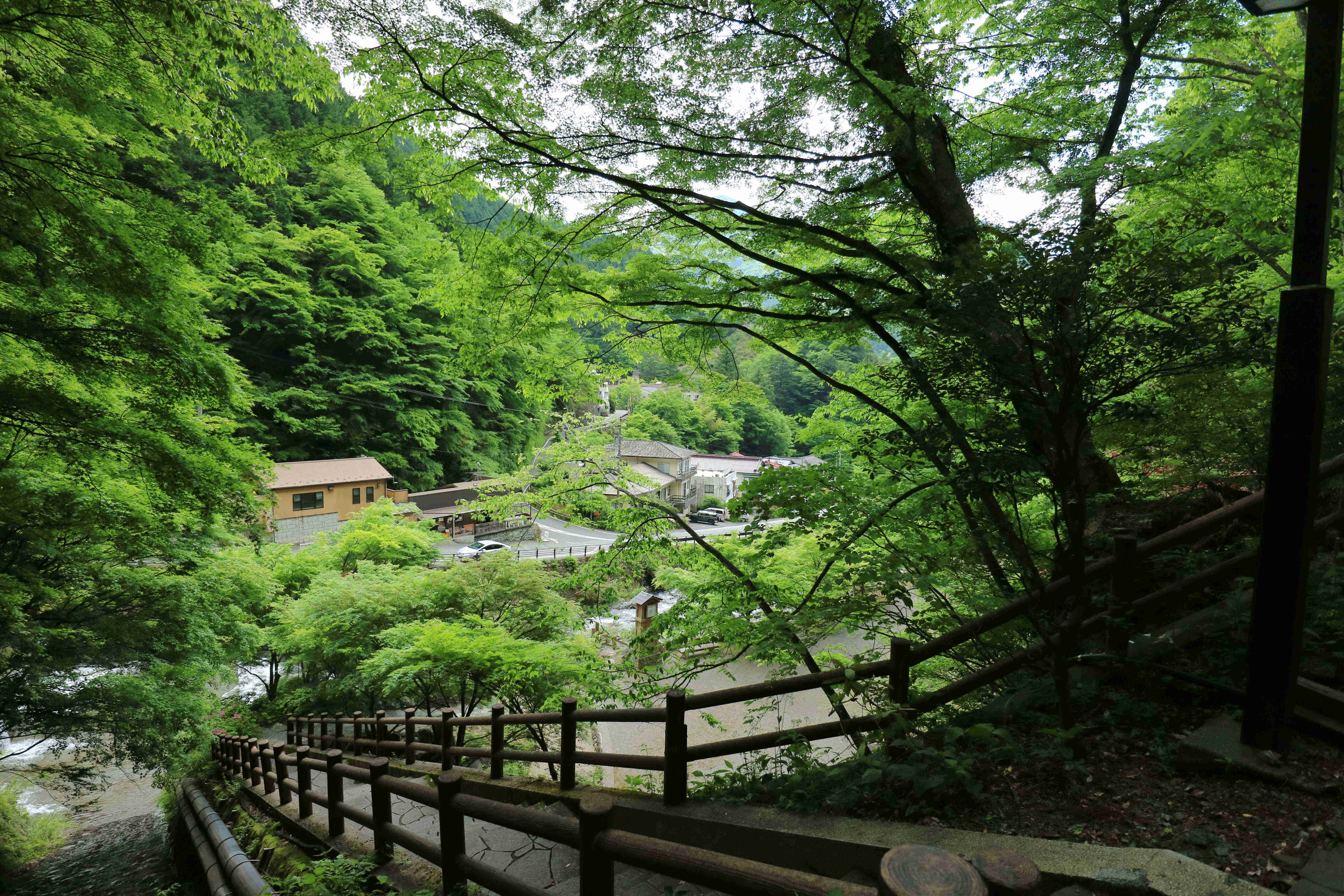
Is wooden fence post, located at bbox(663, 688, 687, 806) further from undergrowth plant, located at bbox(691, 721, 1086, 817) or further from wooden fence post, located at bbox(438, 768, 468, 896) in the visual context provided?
wooden fence post, located at bbox(438, 768, 468, 896)

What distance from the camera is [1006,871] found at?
1.16 metres

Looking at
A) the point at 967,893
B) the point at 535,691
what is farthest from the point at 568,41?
the point at 535,691

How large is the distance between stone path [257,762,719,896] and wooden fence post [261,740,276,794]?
0.93m

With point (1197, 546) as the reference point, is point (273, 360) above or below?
above

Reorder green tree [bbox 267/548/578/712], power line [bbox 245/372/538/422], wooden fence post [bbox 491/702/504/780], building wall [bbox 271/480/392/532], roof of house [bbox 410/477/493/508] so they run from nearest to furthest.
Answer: wooden fence post [bbox 491/702/504/780]
green tree [bbox 267/548/578/712]
building wall [bbox 271/480/392/532]
power line [bbox 245/372/538/422]
roof of house [bbox 410/477/493/508]

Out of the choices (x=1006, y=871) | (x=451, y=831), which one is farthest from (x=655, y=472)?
(x=1006, y=871)

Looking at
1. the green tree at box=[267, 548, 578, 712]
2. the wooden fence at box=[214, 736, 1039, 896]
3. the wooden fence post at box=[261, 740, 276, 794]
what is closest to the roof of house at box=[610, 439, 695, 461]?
the green tree at box=[267, 548, 578, 712]

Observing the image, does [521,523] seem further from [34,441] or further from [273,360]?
[34,441]

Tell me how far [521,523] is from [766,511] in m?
23.3

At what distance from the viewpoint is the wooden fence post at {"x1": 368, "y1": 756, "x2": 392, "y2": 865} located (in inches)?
122

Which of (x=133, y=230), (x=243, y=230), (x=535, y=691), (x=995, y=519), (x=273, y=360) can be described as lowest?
(x=535, y=691)

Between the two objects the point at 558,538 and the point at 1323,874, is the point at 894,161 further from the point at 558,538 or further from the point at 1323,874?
the point at 558,538

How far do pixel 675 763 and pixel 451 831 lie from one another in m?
1.31

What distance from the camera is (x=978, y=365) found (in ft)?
9.99
